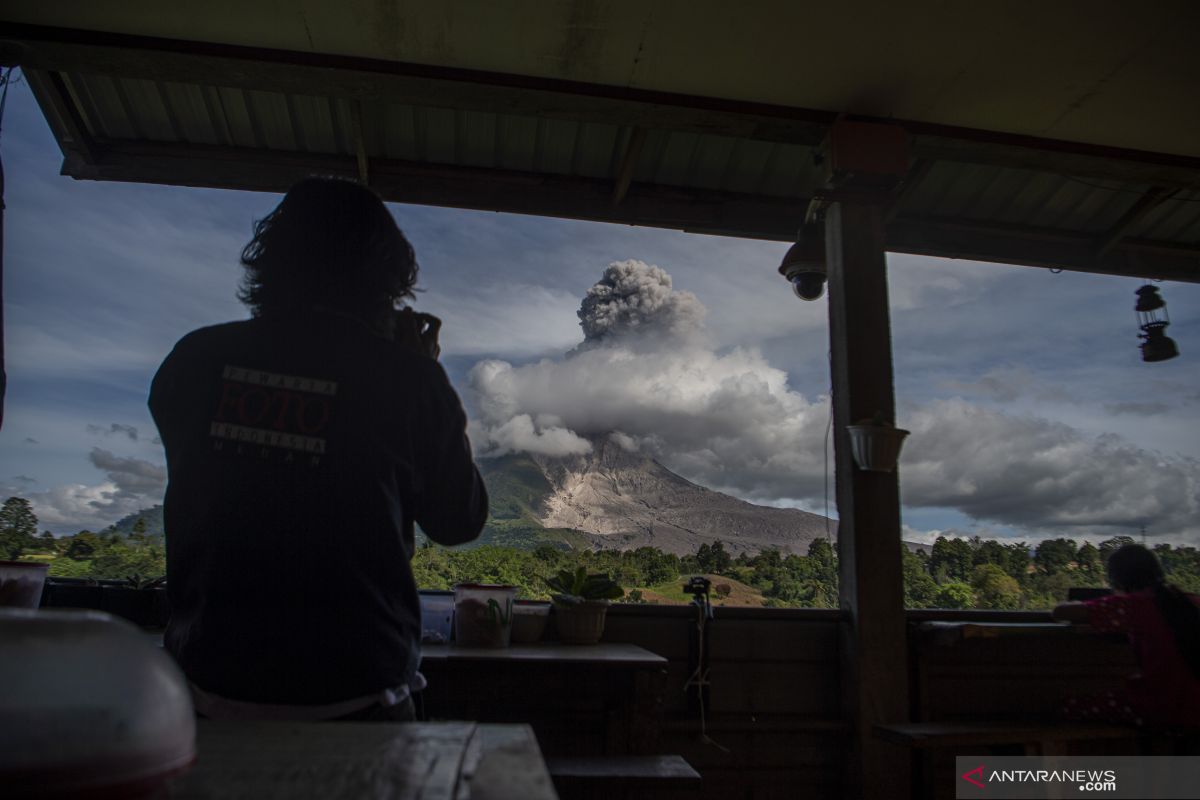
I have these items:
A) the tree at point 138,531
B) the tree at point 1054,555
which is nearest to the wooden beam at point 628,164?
the tree at point 138,531

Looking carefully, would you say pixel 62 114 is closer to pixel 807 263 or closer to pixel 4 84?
pixel 4 84

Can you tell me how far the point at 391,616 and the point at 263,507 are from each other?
0.25 m

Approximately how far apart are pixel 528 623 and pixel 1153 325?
12.3 ft

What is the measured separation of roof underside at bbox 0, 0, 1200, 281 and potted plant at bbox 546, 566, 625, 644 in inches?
69.6

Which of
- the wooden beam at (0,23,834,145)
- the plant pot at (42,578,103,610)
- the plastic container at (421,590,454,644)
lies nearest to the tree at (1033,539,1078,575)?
the wooden beam at (0,23,834,145)

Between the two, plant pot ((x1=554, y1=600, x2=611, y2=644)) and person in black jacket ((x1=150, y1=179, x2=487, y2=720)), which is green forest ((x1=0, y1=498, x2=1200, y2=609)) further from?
person in black jacket ((x1=150, y1=179, x2=487, y2=720))

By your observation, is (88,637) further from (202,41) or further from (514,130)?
(514,130)

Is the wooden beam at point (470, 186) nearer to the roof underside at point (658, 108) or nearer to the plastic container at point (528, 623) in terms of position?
the roof underside at point (658, 108)

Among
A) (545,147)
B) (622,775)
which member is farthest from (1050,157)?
(622,775)

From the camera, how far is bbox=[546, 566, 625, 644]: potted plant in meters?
2.75

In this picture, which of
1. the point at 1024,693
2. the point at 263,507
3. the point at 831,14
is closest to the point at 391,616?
the point at 263,507

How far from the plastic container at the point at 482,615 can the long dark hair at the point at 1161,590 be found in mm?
2581

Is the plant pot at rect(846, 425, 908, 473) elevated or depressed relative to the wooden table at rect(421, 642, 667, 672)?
elevated

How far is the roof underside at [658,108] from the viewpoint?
2732 millimetres
